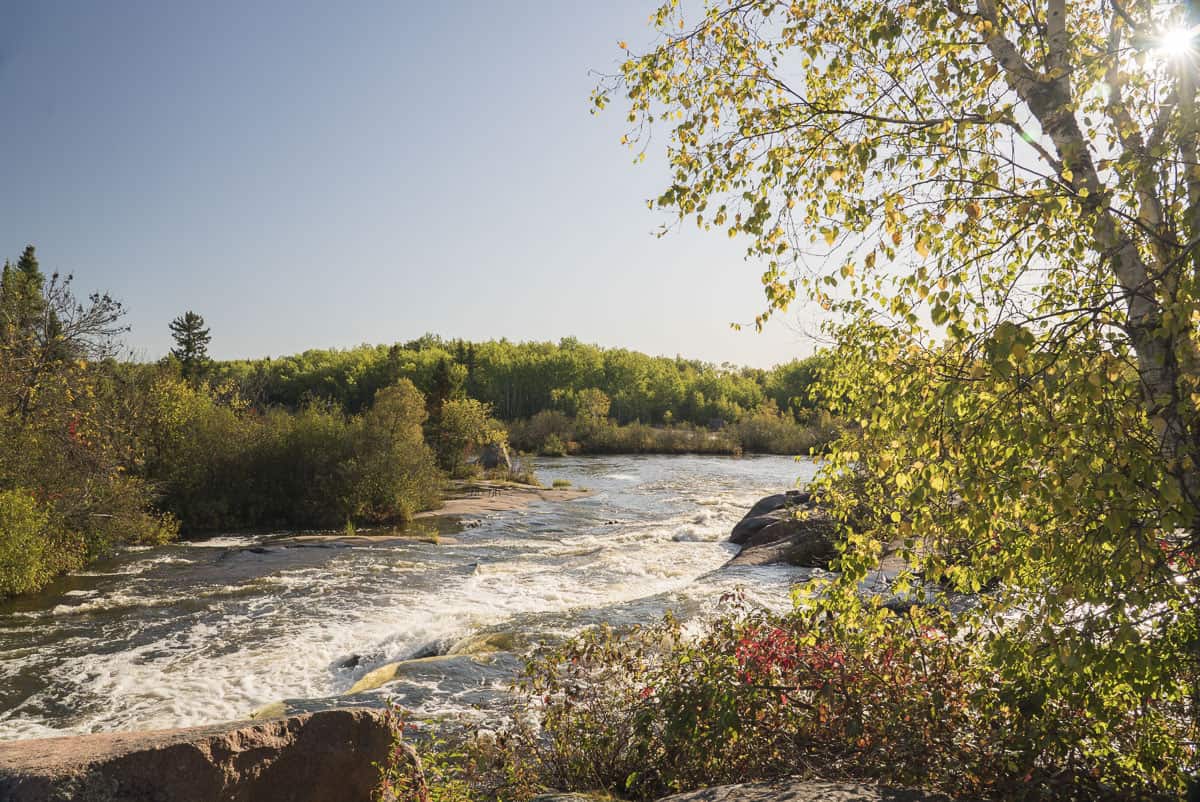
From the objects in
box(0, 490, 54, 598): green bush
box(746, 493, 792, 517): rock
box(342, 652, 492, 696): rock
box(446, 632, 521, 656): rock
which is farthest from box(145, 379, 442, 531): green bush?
box(342, 652, 492, 696): rock

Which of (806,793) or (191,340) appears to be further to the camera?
(191,340)

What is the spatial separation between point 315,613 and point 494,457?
27.1 m

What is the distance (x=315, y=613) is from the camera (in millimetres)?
12141

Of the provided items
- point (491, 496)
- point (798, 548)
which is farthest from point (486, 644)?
point (491, 496)

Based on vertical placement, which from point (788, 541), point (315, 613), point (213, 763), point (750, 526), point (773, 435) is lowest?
point (315, 613)

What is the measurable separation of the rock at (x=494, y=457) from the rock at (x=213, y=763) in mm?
33714

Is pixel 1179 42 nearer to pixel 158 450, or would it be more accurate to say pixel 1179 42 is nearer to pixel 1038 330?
pixel 1038 330

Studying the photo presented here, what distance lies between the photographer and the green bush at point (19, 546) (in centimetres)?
1241

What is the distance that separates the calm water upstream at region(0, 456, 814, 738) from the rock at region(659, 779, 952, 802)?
4276 mm

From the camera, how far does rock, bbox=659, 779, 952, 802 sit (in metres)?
3.68

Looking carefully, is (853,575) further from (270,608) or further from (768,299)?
(270,608)

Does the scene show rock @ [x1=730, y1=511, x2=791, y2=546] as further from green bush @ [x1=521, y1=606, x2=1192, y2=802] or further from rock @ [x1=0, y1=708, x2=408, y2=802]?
rock @ [x1=0, y1=708, x2=408, y2=802]

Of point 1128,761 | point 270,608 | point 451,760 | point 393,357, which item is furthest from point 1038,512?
point 393,357

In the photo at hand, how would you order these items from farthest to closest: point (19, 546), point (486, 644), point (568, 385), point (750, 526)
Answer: point (568, 385) → point (750, 526) → point (19, 546) → point (486, 644)
